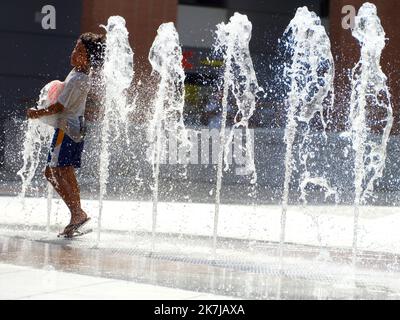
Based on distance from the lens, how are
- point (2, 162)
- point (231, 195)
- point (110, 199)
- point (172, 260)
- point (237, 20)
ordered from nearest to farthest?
point (172, 260)
point (237, 20)
point (110, 199)
point (231, 195)
point (2, 162)

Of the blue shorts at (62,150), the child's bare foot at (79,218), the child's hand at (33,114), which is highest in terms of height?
the child's hand at (33,114)

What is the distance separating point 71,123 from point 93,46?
63 centimetres

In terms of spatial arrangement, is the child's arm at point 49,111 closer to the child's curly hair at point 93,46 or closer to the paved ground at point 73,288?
the child's curly hair at point 93,46

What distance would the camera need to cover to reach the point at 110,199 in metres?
10.6

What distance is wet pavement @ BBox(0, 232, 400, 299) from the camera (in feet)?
Answer: 15.6

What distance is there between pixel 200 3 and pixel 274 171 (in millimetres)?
8664

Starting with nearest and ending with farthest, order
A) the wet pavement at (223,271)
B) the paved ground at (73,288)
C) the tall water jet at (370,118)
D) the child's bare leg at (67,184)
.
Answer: the paved ground at (73,288) < the wet pavement at (223,271) < the child's bare leg at (67,184) < the tall water jet at (370,118)

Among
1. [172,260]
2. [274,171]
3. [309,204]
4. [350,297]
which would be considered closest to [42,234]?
[172,260]

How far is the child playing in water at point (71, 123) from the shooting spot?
657 centimetres

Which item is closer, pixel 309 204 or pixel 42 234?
pixel 42 234

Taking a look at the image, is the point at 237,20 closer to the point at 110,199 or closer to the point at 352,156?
the point at 110,199

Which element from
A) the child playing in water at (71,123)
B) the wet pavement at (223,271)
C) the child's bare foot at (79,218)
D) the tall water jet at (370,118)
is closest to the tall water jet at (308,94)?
the tall water jet at (370,118)

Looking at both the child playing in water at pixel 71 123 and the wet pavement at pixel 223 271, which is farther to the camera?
the child playing in water at pixel 71 123

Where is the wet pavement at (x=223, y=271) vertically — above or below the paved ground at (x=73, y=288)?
below
